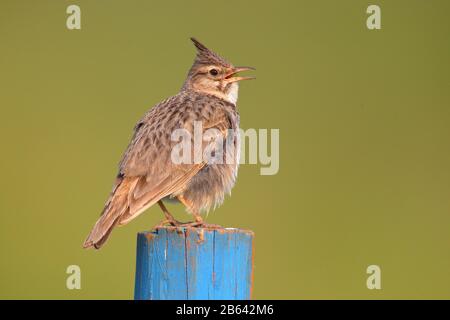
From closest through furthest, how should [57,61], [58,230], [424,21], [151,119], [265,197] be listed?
1. [151,119]
2. [58,230]
3. [265,197]
4. [57,61]
5. [424,21]

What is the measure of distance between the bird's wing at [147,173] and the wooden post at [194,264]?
2.05 feet

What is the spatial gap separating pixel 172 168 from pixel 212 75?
185 cm

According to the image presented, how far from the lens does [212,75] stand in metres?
8.82

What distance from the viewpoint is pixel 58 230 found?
493 inches

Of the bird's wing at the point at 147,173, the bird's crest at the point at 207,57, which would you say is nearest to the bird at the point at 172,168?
the bird's wing at the point at 147,173

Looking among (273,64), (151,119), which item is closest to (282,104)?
(273,64)

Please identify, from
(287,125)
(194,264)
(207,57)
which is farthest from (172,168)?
(287,125)

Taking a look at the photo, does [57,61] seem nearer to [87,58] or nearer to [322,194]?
[87,58]

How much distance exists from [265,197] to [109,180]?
86.2 inches

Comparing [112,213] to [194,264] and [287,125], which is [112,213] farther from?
[287,125]

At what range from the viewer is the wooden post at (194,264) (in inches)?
229

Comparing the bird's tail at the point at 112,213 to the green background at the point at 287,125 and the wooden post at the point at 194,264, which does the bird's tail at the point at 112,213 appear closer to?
the wooden post at the point at 194,264

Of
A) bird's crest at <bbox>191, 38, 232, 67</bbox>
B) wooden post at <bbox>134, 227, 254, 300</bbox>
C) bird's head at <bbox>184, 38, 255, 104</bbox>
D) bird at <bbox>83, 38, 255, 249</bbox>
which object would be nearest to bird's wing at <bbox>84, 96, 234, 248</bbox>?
bird at <bbox>83, 38, 255, 249</bbox>

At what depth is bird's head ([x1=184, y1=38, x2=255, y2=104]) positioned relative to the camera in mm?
8750
